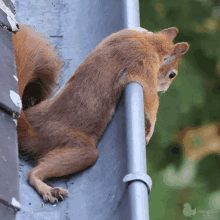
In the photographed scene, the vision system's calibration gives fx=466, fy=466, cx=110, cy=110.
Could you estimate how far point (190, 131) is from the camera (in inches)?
131

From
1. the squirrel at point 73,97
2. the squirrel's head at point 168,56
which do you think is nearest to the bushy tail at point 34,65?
the squirrel at point 73,97

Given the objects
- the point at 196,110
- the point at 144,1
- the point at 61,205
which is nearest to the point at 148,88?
the point at 61,205

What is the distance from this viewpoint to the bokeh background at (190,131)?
3.17 metres

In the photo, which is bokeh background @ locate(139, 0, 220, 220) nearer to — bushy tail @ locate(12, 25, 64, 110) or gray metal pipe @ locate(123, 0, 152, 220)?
bushy tail @ locate(12, 25, 64, 110)

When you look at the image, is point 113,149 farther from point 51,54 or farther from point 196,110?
point 196,110

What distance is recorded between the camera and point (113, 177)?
85 cm

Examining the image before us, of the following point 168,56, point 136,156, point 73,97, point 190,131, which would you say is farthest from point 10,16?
point 190,131

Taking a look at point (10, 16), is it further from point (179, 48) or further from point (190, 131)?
point (190, 131)

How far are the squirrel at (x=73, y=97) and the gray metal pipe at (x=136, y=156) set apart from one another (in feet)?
0.24

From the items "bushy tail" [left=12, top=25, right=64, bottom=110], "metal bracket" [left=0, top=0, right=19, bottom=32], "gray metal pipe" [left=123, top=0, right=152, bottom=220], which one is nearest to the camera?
"gray metal pipe" [left=123, top=0, right=152, bottom=220]

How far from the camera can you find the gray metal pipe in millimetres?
723

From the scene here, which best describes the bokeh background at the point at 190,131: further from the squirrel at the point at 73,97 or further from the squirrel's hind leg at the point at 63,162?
the squirrel's hind leg at the point at 63,162

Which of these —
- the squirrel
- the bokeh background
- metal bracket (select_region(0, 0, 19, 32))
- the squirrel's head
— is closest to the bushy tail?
the squirrel

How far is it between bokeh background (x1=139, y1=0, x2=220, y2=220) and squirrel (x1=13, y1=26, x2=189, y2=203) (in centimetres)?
209
